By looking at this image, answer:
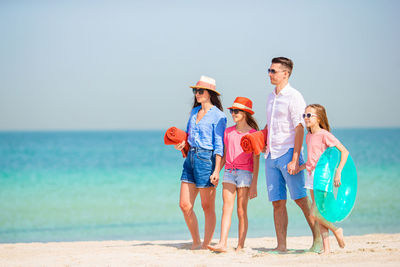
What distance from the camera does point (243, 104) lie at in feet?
18.1

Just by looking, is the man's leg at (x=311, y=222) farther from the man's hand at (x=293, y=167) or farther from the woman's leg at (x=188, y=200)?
the woman's leg at (x=188, y=200)

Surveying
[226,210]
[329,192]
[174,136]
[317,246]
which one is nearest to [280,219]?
[317,246]

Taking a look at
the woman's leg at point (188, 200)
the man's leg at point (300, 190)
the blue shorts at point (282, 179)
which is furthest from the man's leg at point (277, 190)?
the woman's leg at point (188, 200)

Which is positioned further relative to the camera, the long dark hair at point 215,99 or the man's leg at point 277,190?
the long dark hair at point 215,99

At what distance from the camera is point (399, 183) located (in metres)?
17.6

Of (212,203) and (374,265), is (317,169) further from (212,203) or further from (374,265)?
(212,203)

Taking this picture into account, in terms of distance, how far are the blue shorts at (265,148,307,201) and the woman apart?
22.3 inches

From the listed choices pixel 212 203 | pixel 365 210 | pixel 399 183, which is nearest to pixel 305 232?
pixel 365 210

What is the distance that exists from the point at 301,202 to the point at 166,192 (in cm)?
1074

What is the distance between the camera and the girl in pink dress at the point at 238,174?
5438 millimetres

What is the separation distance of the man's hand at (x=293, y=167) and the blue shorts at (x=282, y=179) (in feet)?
0.31

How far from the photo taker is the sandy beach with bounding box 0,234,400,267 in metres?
4.75

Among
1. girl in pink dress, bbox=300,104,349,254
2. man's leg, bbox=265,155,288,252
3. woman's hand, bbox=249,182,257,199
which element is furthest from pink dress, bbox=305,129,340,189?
woman's hand, bbox=249,182,257,199

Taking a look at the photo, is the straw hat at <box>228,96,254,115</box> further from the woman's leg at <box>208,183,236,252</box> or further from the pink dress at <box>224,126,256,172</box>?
the woman's leg at <box>208,183,236,252</box>
